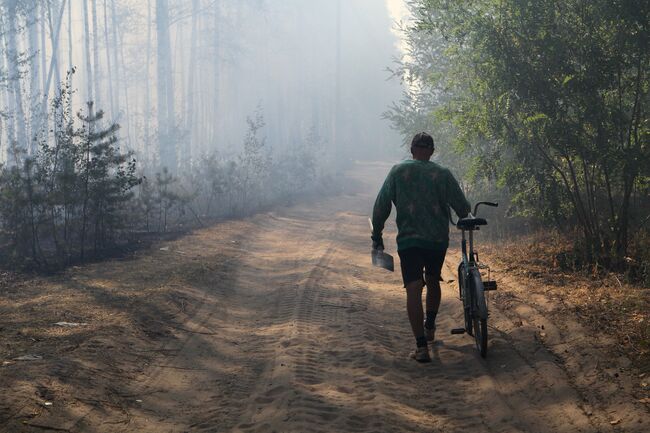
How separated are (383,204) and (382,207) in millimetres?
34

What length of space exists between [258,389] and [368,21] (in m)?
102

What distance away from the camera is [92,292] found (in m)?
10.3

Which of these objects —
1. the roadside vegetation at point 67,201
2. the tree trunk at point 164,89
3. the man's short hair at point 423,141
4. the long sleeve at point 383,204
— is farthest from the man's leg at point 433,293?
the tree trunk at point 164,89

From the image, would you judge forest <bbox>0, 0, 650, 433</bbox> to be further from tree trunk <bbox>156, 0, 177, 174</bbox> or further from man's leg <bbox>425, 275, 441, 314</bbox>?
tree trunk <bbox>156, 0, 177, 174</bbox>

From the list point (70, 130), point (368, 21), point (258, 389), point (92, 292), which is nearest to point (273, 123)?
point (368, 21)

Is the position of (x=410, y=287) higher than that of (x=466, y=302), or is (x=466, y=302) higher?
(x=410, y=287)

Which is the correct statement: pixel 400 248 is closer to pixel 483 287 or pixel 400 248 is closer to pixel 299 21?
pixel 483 287

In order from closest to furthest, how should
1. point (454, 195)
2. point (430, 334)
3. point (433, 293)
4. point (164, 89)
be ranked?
point (454, 195) < point (433, 293) < point (430, 334) < point (164, 89)

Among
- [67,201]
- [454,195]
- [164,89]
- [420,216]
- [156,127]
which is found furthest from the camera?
[156,127]

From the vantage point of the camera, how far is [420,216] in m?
6.73

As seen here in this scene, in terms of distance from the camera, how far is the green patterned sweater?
6.70 metres

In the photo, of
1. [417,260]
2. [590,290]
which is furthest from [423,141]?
[590,290]

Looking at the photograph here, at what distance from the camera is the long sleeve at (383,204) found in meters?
6.91

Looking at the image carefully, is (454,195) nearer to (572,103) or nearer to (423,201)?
(423,201)
